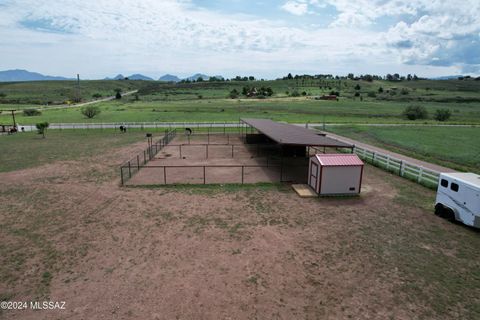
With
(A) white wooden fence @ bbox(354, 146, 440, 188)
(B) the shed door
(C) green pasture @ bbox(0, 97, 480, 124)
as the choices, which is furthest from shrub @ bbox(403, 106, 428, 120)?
(B) the shed door

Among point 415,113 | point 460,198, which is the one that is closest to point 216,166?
point 460,198

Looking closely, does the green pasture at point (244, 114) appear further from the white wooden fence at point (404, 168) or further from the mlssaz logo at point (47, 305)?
the mlssaz logo at point (47, 305)

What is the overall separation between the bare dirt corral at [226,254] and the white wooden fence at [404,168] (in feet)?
6.86

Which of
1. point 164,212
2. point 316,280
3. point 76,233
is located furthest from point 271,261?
point 76,233

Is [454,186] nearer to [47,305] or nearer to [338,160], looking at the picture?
[338,160]

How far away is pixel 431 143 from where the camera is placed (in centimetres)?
3503

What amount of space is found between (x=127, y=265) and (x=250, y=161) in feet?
55.4

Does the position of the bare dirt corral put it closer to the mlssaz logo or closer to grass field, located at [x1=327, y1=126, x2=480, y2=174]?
the mlssaz logo

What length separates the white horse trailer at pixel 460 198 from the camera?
42.1 feet

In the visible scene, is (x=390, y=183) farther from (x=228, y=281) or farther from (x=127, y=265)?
(x=127, y=265)

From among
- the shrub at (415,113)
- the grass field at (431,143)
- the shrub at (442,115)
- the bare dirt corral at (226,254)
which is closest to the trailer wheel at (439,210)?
the bare dirt corral at (226,254)

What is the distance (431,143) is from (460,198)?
2517cm

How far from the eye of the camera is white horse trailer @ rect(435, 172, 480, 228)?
12820 millimetres

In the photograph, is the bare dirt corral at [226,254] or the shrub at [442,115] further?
the shrub at [442,115]
